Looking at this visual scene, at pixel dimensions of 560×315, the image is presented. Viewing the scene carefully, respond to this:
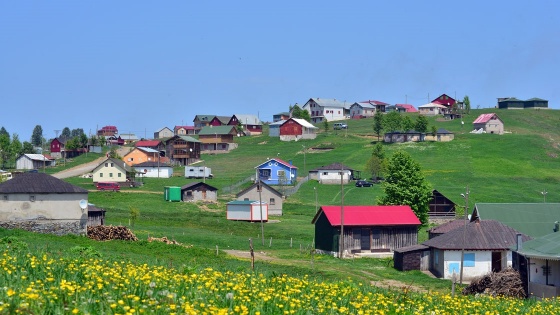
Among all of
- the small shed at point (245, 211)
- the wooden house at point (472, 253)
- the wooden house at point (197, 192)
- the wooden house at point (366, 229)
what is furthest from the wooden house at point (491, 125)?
the wooden house at point (472, 253)

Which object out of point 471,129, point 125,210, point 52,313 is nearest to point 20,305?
point 52,313

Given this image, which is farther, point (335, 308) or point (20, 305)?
point (335, 308)

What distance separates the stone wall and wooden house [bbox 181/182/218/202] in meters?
40.2

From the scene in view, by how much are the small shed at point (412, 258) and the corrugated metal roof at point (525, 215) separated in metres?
7.24

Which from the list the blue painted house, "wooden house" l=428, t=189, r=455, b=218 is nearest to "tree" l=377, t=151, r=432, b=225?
"wooden house" l=428, t=189, r=455, b=218

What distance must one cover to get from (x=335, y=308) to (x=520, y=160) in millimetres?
105953

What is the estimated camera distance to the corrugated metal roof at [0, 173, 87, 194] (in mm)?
49312

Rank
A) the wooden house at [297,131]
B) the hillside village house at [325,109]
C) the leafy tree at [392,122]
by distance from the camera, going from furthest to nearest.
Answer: the hillside village house at [325,109] < the wooden house at [297,131] < the leafy tree at [392,122]

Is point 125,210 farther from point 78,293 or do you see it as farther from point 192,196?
point 78,293

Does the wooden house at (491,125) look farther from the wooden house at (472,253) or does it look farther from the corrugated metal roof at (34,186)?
the corrugated metal roof at (34,186)

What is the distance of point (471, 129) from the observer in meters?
150

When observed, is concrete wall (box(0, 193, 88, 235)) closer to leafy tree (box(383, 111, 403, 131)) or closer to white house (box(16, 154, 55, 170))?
white house (box(16, 154, 55, 170))

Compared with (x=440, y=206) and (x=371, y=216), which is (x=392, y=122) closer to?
(x=440, y=206)

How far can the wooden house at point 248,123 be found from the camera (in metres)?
172
